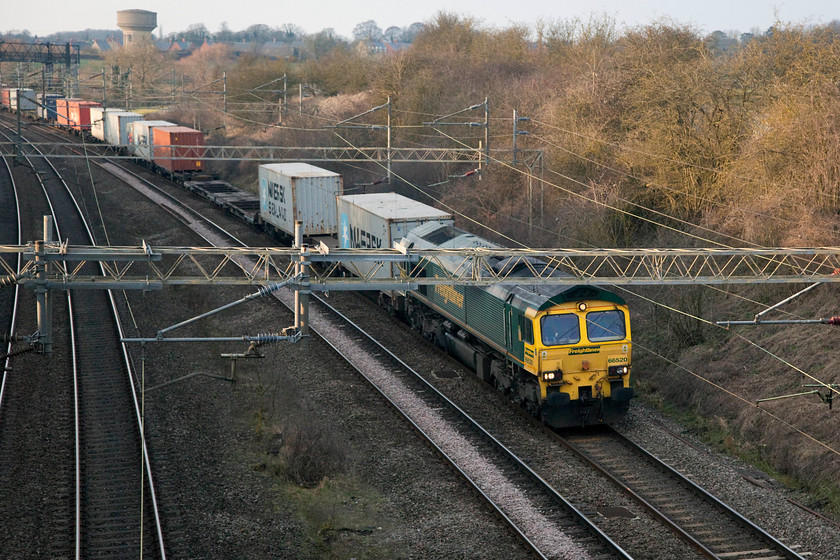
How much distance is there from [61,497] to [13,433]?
3.58 metres

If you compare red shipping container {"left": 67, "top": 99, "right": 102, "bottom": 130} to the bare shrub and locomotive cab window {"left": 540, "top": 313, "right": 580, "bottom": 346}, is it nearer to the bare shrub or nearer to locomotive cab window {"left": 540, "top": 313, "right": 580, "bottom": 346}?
the bare shrub

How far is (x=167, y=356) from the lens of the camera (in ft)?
78.8

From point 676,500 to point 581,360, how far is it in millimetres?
3678

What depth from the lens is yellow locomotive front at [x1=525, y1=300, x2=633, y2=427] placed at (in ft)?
58.9

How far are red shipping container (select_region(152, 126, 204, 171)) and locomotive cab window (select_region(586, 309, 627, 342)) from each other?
3671cm

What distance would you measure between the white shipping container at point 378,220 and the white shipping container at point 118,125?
121ft

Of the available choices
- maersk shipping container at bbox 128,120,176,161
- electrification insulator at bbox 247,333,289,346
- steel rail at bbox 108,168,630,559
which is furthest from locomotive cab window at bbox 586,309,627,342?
maersk shipping container at bbox 128,120,176,161

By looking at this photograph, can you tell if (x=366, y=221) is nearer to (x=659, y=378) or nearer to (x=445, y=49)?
(x=659, y=378)

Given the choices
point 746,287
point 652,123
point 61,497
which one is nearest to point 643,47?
point 652,123

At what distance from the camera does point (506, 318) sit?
63.5ft

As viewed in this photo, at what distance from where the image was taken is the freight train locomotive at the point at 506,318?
59.4 ft

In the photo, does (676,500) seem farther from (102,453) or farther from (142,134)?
(142,134)

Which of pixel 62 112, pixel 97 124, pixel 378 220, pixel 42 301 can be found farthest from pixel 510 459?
pixel 62 112

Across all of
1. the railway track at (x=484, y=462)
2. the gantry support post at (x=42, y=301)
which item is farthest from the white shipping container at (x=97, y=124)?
the gantry support post at (x=42, y=301)
